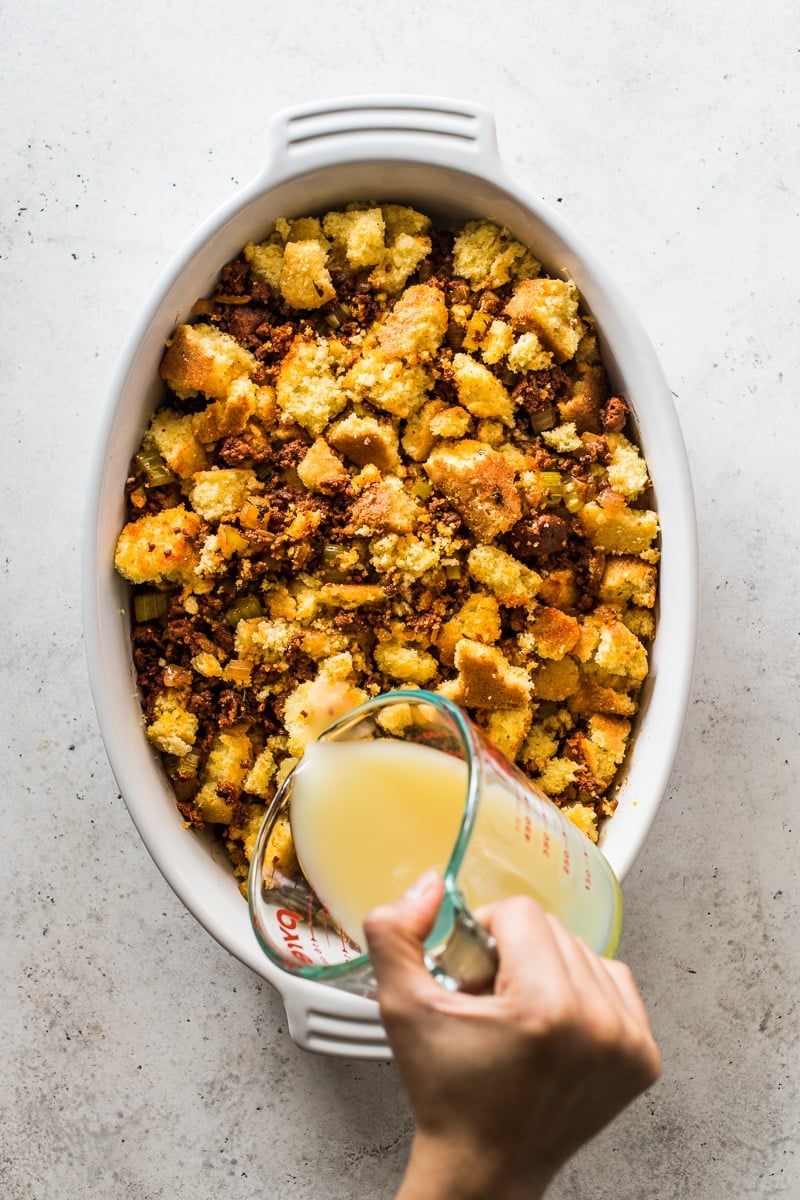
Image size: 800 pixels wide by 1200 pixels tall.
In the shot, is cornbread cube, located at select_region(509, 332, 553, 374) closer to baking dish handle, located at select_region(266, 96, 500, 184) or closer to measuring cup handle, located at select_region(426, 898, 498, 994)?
baking dish handle, located at select_region(266, 96, 500, 184)

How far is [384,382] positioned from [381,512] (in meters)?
0.17

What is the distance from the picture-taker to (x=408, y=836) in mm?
1261

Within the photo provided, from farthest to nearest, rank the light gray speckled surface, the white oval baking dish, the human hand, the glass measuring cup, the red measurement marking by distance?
the light gray speckled surface → the white oval baking dish → the red measurement marking → the glass measuring cup → the human hand

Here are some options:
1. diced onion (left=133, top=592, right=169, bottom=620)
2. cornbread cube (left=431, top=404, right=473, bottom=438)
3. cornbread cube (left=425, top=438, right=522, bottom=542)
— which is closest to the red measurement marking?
diced onion (left=133, top=592, right=169, bottom=620)

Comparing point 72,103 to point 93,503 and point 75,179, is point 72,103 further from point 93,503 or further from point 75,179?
point 93,503

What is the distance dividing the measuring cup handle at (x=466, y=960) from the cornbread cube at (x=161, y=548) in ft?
2.12

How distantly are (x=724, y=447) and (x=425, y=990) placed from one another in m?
1.05

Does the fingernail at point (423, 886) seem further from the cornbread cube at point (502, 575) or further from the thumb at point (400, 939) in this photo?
the cornbread cube at point (502, 575)

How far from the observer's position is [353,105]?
4.48 feet

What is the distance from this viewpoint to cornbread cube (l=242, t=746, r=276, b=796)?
140 cm

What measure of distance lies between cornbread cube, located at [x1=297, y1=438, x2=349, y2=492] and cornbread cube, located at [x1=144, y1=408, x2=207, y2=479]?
141 mm

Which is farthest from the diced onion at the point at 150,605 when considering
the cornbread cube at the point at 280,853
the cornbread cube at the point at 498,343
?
the cornbread cube at the point at 498,343

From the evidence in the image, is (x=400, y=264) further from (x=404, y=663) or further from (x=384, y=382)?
(x=404, y=663)

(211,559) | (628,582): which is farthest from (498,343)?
(211,559)
